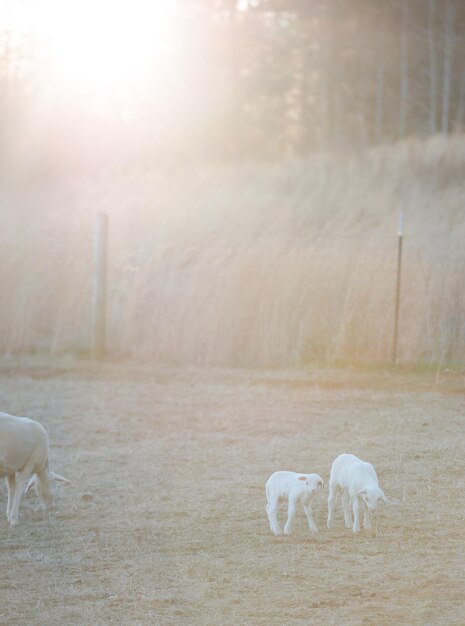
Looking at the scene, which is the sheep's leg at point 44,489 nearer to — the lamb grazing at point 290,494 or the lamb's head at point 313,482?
the lamb grazing at point 290,494

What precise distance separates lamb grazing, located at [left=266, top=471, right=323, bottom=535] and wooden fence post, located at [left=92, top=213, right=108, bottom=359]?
347 inches

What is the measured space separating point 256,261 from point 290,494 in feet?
30.6

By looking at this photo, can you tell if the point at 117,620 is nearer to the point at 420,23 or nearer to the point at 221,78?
the point at 420,23

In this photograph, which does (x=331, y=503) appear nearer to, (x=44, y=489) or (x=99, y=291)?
(x=44, y=489)

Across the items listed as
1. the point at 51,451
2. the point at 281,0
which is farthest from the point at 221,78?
the point at 51,451

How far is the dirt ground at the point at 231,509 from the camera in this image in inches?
220

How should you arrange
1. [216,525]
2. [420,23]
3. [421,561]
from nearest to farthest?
[421,561] → [216,525] → [420,23]

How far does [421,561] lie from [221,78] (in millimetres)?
28335

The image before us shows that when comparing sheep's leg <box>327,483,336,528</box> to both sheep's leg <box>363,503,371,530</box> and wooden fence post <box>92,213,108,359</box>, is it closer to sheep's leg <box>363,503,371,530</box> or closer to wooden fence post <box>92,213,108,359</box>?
sheep's leg <box>363,503,371,530</box>

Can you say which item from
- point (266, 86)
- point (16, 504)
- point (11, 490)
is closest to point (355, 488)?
point (16, 504)

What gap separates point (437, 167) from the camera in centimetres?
2086

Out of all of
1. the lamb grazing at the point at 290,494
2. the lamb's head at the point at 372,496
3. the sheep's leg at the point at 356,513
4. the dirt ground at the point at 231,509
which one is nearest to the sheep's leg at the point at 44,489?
the dirt ground at the point at 231,509

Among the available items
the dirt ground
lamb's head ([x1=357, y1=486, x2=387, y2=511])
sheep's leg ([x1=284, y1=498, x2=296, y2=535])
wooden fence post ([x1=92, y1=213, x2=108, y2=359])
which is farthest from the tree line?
lamb's head ([x1=357, y1=486, x2=387, y2=511])

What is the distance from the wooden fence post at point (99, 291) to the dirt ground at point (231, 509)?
6.65 feet
